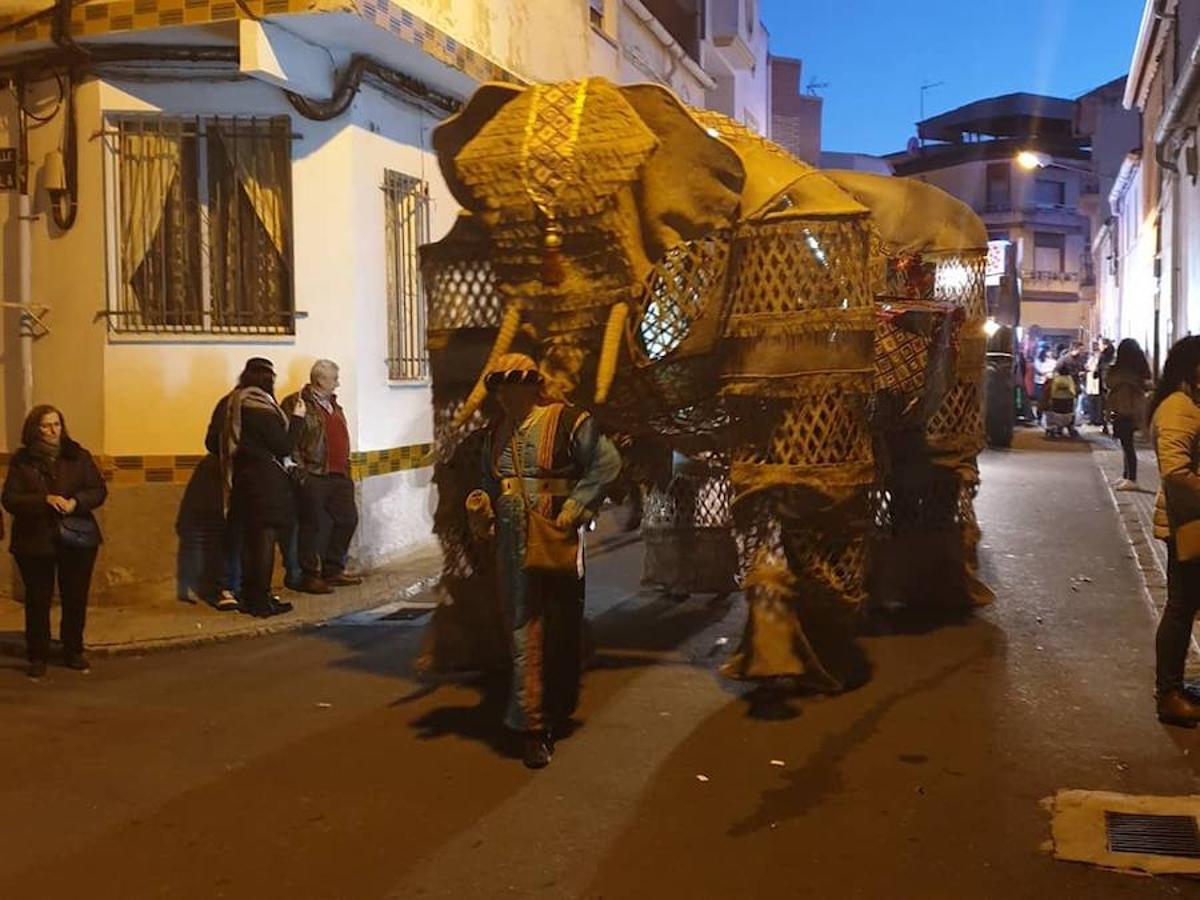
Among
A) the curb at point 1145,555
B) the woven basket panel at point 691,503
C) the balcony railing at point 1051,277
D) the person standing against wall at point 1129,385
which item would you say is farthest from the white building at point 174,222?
the balcony railing at point 1051,277

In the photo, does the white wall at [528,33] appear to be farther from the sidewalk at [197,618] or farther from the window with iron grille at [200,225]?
the sidewalk at [197,618]

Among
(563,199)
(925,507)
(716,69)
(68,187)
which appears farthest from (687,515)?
(716,69)

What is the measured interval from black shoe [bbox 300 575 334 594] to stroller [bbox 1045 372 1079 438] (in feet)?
54.1

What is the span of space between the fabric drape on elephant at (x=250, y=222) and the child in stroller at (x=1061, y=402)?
16352 mm

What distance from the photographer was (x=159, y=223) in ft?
30.5

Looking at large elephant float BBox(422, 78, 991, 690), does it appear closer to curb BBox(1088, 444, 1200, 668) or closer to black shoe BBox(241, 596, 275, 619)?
curb BBox(1088, 444, 1200, 668)

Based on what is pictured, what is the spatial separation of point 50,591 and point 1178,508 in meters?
6.12

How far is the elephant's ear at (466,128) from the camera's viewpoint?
558 cm

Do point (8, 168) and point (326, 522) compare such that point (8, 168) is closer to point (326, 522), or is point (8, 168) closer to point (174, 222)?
point (174, 222)

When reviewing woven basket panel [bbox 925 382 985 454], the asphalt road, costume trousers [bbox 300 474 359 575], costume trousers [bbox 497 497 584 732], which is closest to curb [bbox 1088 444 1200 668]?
the asphalt road

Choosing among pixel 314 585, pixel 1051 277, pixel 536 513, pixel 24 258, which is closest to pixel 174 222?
pixel 24 258

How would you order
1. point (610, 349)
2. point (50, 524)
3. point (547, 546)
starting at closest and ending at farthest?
point (547, 546), point (610, 349), point (50, 524)

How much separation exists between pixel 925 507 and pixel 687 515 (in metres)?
1.54

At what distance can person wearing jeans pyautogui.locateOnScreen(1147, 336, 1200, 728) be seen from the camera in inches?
212
